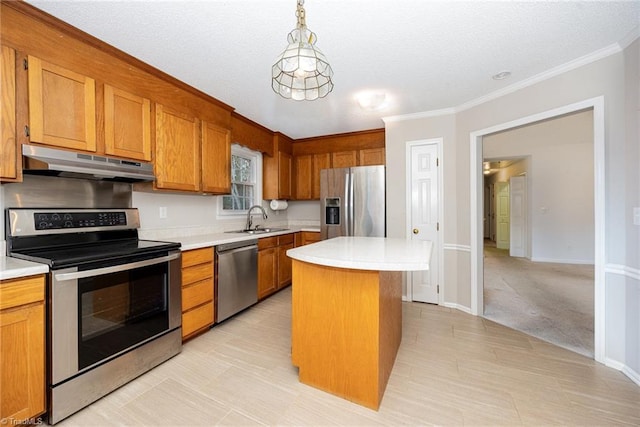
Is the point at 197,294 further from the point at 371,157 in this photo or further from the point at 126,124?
the point at 371,157

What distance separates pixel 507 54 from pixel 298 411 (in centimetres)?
299

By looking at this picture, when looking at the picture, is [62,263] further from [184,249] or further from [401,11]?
[401,11]

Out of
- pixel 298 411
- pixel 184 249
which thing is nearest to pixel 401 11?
pixel 184 249

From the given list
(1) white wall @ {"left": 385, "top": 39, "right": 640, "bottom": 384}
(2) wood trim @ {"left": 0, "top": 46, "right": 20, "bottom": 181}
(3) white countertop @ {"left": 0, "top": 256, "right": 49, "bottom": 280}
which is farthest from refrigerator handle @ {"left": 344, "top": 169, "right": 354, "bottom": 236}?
(2) wood trim @ {"left": 0, "top": 46, "right": 20, "bottom": 181}

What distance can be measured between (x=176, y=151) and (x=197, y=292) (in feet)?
4.47

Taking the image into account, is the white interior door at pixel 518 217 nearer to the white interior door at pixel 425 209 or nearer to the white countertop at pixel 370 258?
the white interior door at pixel 425 209

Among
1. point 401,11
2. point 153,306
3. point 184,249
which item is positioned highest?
point 401,11

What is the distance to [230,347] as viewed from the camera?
230 cm

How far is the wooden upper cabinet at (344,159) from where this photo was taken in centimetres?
419

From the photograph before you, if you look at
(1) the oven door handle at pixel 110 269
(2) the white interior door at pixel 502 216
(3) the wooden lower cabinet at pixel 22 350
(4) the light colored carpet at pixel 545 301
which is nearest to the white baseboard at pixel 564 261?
(4) the light colored carpet at pixel 545 301

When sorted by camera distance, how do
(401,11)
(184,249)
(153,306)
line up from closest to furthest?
(401,11), (153,306), (184,249)

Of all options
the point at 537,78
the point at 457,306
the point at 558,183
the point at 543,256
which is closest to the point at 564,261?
the point at 543,256

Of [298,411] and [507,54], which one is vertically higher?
[507,54]

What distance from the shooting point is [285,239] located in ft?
12.6
